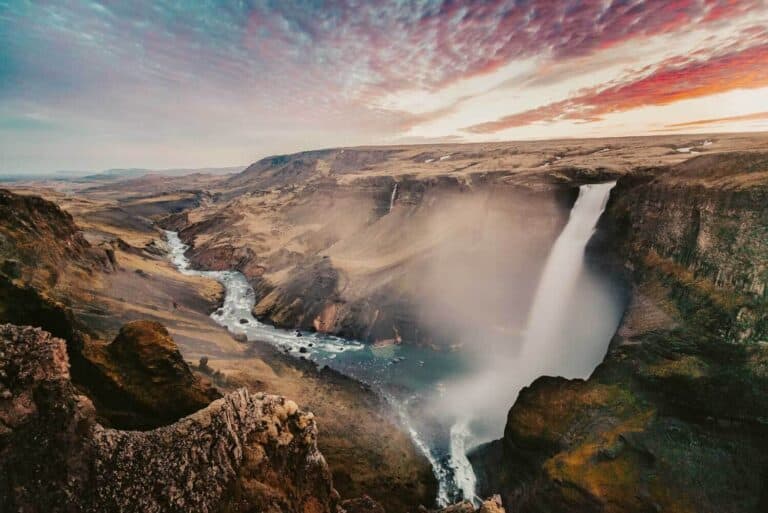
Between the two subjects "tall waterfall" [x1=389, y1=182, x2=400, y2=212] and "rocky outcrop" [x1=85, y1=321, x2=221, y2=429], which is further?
"tall waterfall" [x1=389, y1=182, x2=400, y2=212]

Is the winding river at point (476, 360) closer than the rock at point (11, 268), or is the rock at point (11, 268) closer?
the rock at point (11, 268)

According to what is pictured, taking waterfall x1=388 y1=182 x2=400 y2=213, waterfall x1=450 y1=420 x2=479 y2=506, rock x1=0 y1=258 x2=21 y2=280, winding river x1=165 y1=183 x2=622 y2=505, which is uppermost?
waterfall x1=388 y1=182 x2=400 y2=213

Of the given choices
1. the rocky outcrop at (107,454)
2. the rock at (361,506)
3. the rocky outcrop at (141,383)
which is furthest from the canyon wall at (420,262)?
the rocky outcrop at (107,454)

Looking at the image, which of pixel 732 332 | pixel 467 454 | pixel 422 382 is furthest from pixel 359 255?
pixel 732 332

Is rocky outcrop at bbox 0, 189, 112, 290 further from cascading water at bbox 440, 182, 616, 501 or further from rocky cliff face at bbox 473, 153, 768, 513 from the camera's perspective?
cascading water at bbox 440, 182, 616, 501

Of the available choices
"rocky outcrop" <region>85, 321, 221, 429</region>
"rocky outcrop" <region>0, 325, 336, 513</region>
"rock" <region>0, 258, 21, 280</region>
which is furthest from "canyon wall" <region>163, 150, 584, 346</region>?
"rocky outcrop" <region>0, 325, 336, 513</region>

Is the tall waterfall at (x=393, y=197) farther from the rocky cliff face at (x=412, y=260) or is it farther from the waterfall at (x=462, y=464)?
the waterfall at (x=462, y=464)

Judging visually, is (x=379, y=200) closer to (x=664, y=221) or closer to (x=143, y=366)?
(x=664, y=221)
